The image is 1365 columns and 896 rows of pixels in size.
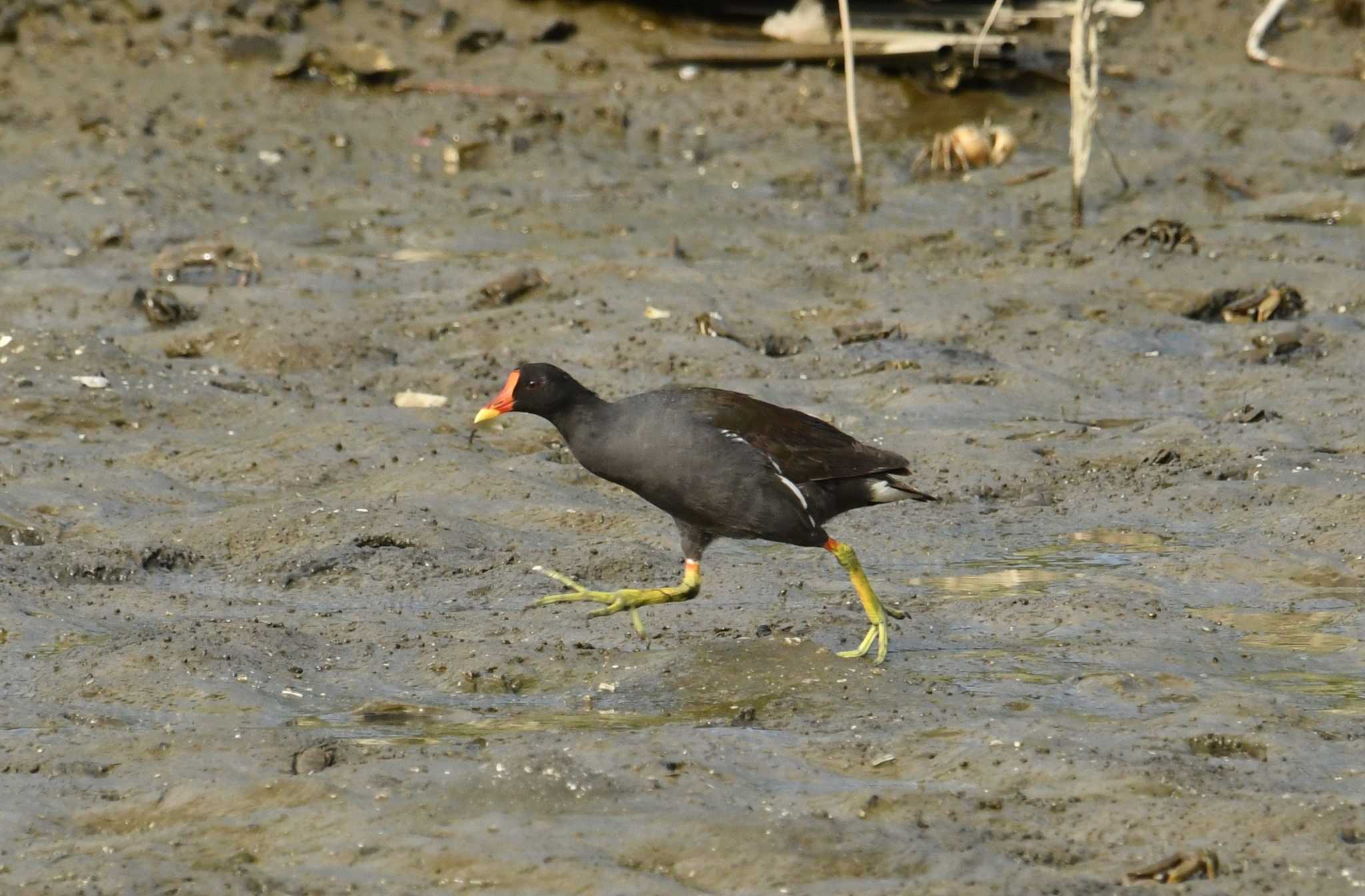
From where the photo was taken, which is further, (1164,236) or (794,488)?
(1164,236)

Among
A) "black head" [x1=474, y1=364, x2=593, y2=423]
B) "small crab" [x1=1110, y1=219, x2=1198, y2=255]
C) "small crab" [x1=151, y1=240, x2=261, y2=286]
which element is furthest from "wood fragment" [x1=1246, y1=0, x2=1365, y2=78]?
"black head" [x1=474, y1=364, x2=593, y2=423]

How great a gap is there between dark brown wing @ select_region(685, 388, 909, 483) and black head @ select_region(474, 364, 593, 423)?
371 millimetres

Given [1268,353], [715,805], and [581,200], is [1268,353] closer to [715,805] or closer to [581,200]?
[581,200]

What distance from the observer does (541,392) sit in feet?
20.8

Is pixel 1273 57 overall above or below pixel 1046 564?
above

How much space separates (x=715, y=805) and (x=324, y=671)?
1.70 m

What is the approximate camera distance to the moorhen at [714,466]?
6.03 meters

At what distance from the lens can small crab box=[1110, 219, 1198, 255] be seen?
10.6 meters

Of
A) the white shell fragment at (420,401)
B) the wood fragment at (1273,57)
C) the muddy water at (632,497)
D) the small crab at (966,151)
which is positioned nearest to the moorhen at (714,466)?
the muddy water at (632,497)

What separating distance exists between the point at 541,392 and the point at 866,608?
1.25 meters

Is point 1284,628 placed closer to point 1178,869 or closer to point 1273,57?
point 1178,869

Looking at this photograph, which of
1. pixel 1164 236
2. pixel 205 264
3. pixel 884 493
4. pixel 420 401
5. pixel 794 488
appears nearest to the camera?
pixel 794 488

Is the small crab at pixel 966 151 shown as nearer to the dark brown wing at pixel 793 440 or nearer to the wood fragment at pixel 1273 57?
the wood fragment at pixel 1273 57

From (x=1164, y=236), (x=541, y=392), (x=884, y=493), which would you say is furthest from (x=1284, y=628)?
(x=1164, y=236)
